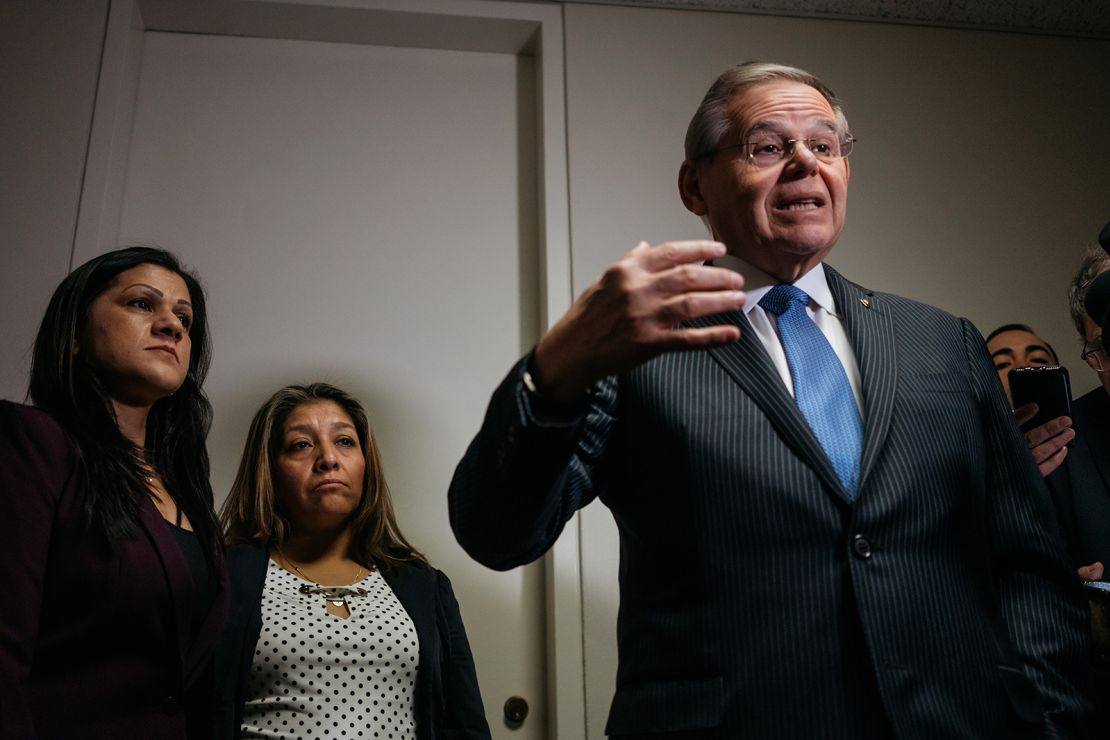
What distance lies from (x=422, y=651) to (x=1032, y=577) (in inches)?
50.6

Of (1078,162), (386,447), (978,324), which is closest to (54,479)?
(386,447)

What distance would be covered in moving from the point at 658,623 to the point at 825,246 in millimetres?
576

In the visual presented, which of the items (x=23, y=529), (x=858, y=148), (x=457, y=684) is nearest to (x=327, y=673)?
(x=457, y=684)

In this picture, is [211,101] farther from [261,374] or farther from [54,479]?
[54,479]

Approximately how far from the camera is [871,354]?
1275mm

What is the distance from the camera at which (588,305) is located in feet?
3.23

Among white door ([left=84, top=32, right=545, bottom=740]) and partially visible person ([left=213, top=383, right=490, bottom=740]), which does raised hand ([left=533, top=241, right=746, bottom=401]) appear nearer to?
partially visible person ([left=213, top=383, right=490, bottom=740])

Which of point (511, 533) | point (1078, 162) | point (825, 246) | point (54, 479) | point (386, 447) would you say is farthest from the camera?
point (1078, 162)

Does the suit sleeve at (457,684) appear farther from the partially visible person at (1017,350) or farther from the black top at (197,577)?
the partially visible person at (1017,350)

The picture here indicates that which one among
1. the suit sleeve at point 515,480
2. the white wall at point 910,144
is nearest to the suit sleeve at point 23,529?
the suit sleeve at point 515,480

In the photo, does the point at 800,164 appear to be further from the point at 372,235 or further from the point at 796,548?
the point at 372,235

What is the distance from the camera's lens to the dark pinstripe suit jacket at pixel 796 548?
41.9 inches

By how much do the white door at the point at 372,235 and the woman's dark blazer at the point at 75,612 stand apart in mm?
983

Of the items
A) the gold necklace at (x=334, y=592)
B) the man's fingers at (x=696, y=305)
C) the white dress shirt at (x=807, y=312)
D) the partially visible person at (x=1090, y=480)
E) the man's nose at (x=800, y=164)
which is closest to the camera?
the man's fingers at (x=696, y=305)
